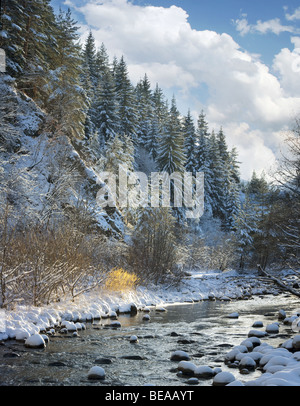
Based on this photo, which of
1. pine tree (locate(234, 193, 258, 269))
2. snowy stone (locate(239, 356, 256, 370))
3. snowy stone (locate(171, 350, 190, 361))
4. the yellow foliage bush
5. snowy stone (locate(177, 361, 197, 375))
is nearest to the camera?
snowy stone (locate(177, 361, 197, 375))

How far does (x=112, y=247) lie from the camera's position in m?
18.9

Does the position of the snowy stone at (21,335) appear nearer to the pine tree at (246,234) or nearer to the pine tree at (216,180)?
the pine tree at (246,234)

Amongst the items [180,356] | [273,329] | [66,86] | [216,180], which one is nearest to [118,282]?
[273,329]

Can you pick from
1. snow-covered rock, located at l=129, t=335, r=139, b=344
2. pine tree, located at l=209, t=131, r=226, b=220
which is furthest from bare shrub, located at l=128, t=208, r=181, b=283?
pine tree, located at l=209, t=131, r=226, b=220

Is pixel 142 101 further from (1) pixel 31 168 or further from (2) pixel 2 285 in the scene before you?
(2) pixel 2 285

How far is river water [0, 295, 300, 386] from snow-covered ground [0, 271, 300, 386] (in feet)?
1.38

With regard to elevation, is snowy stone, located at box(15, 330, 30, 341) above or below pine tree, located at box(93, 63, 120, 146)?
below

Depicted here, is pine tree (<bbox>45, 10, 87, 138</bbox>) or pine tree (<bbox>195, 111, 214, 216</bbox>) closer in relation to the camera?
pine tree (<bbox>45, 10, 87, 138</bbox>)

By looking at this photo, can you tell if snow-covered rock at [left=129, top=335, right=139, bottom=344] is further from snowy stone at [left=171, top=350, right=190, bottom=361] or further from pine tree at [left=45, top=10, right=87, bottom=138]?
pine tree at [left=45, top=10, right=87, bottom=138]

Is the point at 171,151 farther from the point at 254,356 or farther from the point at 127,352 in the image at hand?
the point at 254,356

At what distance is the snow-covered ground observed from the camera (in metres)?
5.80

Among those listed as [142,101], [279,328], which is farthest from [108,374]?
[142,101]
